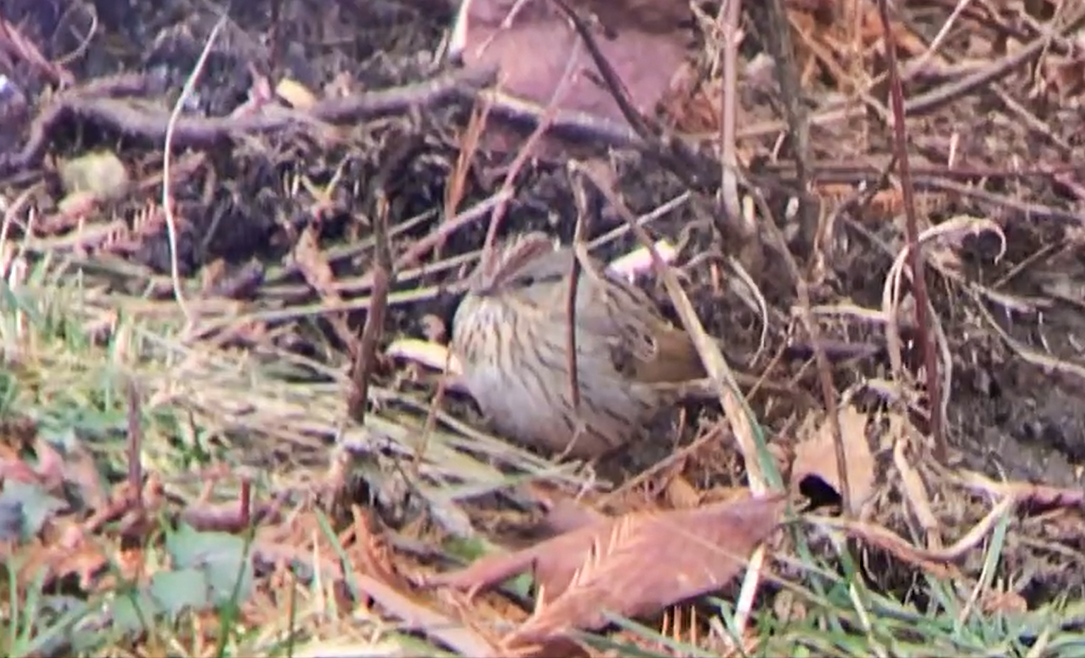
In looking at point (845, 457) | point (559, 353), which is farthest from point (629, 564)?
point (559, 353)

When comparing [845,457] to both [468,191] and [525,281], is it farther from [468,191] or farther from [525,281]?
[468,191]

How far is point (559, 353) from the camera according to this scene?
3.40m

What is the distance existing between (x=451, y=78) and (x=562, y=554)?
1.26 meters

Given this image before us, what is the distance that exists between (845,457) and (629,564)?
53 cm

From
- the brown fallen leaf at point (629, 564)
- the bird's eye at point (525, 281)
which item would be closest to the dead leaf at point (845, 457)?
the brown fallen leaf at point (629, 564)

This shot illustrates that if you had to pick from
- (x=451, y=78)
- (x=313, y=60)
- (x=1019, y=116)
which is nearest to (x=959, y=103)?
(x=1019, y=116)

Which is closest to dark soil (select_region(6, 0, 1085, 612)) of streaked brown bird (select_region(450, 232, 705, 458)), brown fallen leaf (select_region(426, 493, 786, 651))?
streaked brown bird (select_region(450, 232, 705, 458))

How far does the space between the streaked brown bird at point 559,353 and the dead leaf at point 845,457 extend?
0.33 m

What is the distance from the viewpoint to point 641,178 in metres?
3.57

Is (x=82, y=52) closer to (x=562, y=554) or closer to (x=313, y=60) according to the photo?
(x=313, y=60)

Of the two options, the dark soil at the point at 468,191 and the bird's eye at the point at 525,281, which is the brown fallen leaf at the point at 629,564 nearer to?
the dark soil at the point at 468,191

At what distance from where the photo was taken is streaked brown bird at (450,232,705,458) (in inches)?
129

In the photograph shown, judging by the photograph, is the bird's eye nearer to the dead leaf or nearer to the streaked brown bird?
the streaked brown bird

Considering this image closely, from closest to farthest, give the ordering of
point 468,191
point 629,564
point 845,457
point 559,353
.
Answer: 1. point 629,564
2. point 845,457
3. point 559,353
4. point 468,191
